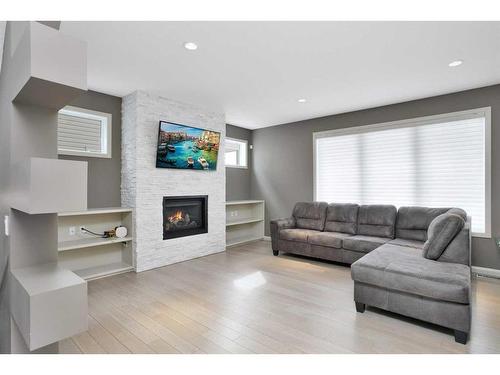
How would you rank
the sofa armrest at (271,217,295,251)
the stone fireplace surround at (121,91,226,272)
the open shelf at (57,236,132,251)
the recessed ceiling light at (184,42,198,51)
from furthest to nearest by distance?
the sofa armrest at (271,217,295,251) → the stone fireplace surround at (121,91,226,272) → the open shelf at (57,236,132,251) → the recessed ceiling light at (184,42,198,51)

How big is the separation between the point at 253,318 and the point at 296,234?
2258mm

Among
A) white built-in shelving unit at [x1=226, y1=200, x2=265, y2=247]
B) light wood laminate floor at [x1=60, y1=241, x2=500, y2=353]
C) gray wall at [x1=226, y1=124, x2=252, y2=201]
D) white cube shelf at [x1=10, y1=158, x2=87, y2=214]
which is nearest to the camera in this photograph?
white cube shelf at [x1=10, y1=158, x2=87, y2=214]

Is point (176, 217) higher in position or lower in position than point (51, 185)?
lower

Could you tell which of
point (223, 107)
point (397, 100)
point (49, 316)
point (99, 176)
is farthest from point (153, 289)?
Result: point (397, 100)

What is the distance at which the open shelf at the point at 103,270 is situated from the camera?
140 inches

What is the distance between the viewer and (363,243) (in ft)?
12.8

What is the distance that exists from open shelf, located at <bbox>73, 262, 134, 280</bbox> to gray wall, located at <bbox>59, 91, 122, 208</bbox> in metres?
0.89

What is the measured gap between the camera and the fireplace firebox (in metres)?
4.33

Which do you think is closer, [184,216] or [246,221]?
[184,216]

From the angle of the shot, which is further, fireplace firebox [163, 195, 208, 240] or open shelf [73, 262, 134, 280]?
fireplace firebox [163, 195, 208, 240]

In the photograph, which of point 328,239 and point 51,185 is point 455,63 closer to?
point 328,239

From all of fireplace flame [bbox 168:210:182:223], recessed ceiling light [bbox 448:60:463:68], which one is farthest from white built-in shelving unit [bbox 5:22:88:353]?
recessed ceiling light [bbox 448:60:463:68]

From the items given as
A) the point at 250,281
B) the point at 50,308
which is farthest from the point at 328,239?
the point at 50,308

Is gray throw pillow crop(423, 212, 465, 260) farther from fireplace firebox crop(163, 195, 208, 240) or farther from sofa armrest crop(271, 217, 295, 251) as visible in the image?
fireplace firebox crop(163, 195, 208, 240)
